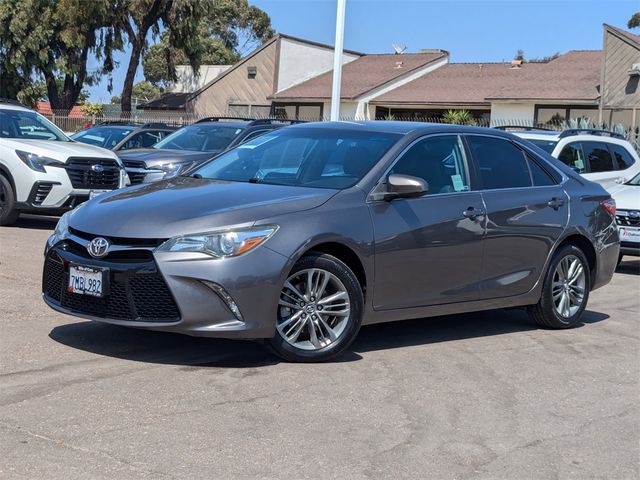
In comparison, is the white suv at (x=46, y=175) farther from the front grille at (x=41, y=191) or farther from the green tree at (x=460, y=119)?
the green tree at (x=460, y=119)

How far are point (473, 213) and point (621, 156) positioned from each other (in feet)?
27.9

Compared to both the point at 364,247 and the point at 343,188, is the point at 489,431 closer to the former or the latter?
the point at 364,247

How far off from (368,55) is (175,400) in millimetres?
44714

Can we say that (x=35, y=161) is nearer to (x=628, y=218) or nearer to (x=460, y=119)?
(x=628, y=218)

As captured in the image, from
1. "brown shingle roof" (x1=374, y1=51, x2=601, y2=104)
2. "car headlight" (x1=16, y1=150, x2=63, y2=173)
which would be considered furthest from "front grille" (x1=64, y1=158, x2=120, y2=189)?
"brown shingle roof" (x1=374, y1=51, x2=601, y2=104)

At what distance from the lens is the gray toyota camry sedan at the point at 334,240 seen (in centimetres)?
589

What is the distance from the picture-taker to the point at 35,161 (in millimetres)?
13023

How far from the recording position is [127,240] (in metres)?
5.95

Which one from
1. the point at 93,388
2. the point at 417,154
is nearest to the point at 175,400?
the point at 93,388

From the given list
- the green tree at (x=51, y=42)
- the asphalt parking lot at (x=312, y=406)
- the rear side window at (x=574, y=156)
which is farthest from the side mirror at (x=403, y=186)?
the green tree at (x=51, y=42)

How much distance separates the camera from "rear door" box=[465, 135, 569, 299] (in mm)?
7488

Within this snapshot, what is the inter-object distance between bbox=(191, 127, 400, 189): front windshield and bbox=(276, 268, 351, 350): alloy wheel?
796mm

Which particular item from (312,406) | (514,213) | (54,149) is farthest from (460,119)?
(312,406)

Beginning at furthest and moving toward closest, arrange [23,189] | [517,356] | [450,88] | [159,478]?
1. [450,88]
2. [23,189]
3. [517,356]
4. [159,478]
